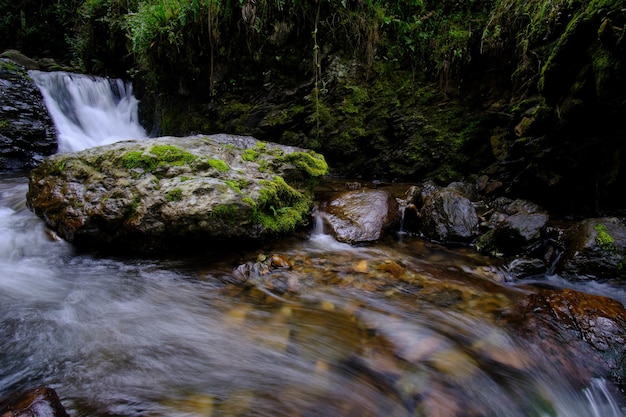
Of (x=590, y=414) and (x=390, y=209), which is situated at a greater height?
(x=390, y=209)

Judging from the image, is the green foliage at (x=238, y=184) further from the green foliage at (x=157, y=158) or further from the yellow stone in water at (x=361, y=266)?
the yellow stone in water at (x=361, y=266)

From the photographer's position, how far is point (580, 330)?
7.36 ft

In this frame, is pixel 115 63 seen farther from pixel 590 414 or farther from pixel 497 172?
pixel 590 414

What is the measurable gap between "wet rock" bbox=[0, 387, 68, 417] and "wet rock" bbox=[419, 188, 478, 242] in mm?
3703

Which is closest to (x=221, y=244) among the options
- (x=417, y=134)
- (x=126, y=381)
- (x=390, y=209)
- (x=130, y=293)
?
(x=130, y=293)

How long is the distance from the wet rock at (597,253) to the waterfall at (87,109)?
29.6ft

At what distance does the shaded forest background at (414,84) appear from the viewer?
3.80 m

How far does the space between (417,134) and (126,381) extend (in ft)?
18.4

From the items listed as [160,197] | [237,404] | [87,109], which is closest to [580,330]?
[237,404]

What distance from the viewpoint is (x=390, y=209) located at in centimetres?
429

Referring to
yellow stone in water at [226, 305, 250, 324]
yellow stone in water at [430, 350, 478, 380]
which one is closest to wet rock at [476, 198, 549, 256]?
yellow stone in water at [430, 350, 478, 380]

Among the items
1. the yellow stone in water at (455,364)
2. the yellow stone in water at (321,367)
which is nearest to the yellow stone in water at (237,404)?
the yellow stone in water at (321,367)

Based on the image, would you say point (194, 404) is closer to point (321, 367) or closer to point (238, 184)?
point (321, 367)

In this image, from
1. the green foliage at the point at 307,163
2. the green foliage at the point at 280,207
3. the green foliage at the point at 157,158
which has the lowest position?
the green foliage at the point at 280,207
